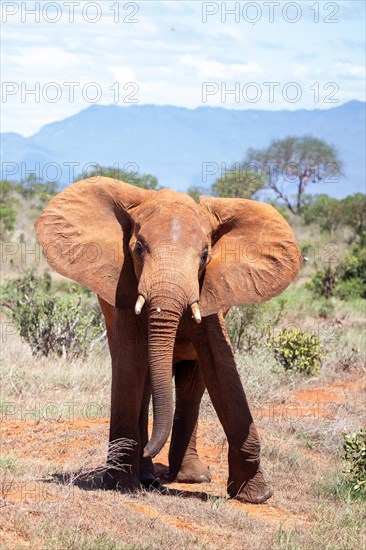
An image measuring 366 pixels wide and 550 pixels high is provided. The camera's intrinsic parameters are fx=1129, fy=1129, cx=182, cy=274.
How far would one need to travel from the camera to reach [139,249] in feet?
24.8

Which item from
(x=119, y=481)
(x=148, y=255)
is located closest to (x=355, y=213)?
(x=119, y=481)

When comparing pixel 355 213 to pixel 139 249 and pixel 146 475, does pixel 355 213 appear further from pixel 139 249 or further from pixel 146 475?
pixel 139 249

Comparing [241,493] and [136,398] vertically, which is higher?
[136,398]

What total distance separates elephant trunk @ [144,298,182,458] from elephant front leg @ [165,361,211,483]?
5.54 ft

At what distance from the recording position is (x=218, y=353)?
7945 millimetres

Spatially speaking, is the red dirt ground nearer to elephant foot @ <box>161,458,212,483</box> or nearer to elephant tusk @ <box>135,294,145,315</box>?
elephant foot @ <box>161,458,212,483</box>

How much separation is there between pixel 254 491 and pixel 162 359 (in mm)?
1612

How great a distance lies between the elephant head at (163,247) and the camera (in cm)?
729

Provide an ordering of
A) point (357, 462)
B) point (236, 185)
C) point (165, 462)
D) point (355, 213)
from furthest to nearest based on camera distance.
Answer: point (236, 185)
point (355, 213)
point (165, 462)
point (357, 462)

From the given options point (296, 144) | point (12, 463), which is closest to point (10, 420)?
point (12, 463)

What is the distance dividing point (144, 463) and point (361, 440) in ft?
5.84

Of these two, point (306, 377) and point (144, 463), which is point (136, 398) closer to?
point (144, 463)

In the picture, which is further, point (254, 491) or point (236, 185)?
point (236, 185)

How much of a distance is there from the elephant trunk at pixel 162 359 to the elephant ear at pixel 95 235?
675mm
